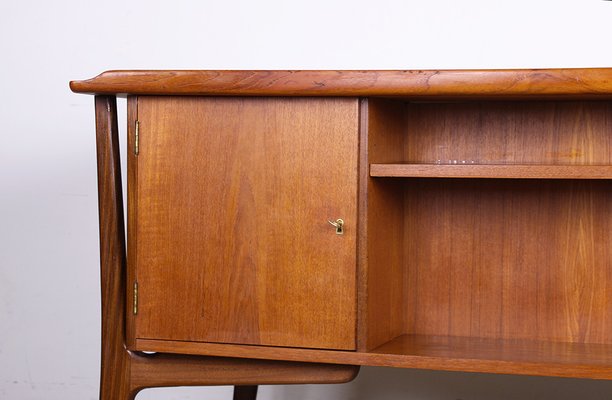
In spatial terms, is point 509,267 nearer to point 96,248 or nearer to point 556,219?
point 556,219

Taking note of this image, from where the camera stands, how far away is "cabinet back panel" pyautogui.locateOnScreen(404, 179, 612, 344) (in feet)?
5.71

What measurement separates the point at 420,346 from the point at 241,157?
0.42m

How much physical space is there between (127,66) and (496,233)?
1149mm

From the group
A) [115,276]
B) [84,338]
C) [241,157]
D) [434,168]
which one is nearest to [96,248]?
[84,338]

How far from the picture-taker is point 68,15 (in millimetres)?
2580

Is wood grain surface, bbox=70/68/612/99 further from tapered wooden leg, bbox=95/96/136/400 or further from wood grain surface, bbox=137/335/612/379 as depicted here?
wood grain surface, bbox=137/335/612/379

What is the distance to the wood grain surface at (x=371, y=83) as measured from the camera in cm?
149

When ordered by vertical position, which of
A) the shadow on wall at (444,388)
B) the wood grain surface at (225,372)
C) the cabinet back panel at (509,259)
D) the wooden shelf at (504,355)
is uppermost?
the cabinet back panel at (509,259)

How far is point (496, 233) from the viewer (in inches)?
69.7

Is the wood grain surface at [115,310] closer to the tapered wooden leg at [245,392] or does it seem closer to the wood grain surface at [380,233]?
the wood grain surface at [380,233]

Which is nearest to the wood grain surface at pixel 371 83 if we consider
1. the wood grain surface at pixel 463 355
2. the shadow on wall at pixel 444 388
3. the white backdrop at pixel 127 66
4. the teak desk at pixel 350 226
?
the teak desk at pixel 350 226

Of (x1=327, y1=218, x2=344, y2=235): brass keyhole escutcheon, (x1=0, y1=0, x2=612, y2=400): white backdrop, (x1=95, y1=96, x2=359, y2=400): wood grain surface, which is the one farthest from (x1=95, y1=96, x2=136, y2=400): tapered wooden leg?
(x1=0, y1=0, x2=612, y2=400): white backdrop

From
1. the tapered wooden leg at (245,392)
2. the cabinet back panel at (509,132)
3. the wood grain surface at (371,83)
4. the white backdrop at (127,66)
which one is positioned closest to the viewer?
the wood grain surface at (371,83)

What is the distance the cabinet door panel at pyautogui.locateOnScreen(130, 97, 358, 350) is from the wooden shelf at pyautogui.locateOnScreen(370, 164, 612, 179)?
0.06 meters
